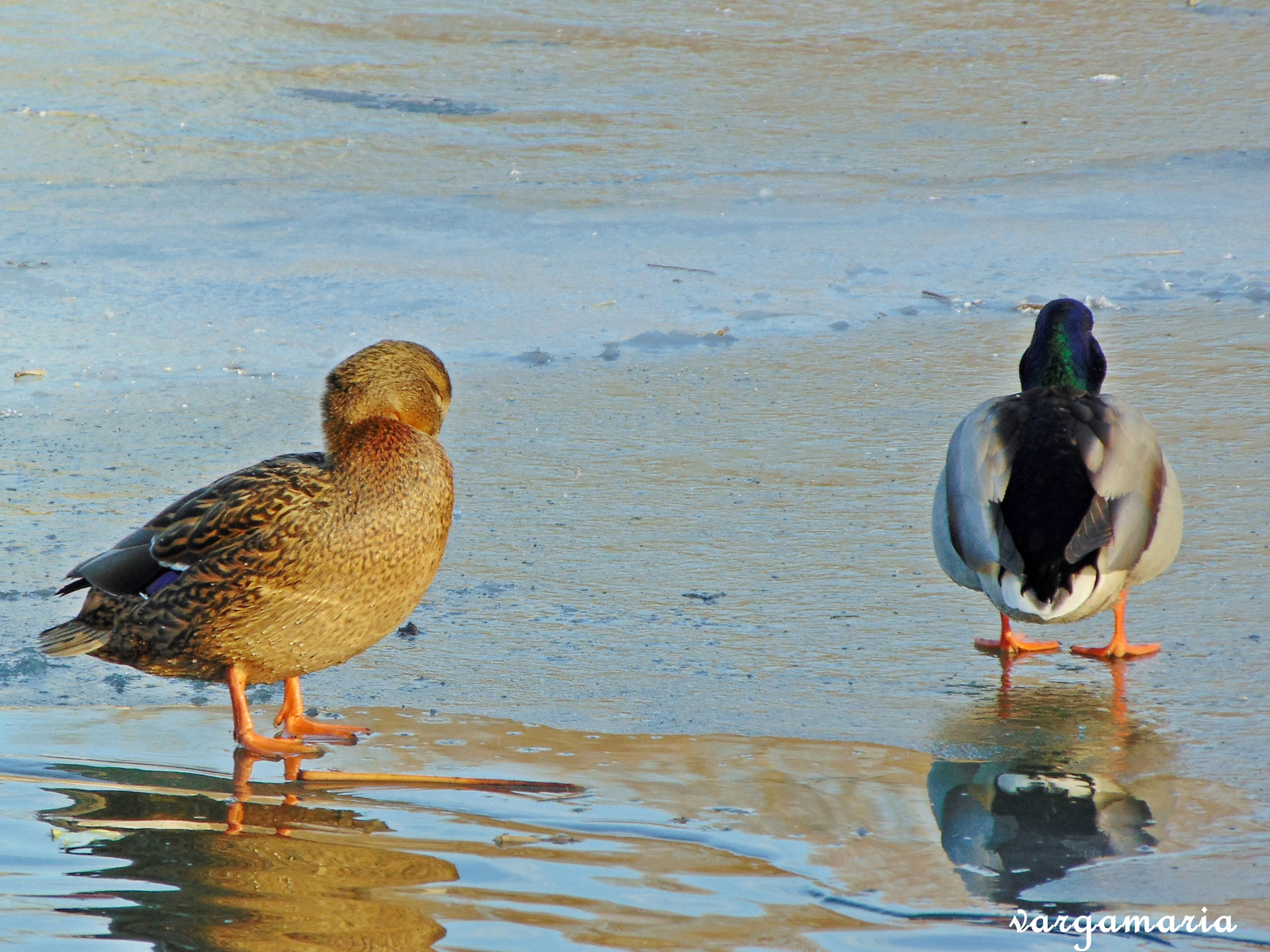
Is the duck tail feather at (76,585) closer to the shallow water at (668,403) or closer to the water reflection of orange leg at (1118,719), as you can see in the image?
the shallow water at (668,403)

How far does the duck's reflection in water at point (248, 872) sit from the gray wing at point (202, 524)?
0.55 metres

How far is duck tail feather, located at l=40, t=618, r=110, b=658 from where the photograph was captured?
3045 millimetres

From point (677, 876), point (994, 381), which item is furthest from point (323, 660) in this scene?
point (994, 381)

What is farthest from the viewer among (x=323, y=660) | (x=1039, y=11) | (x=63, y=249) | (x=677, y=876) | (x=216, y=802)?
(x=1039, y=11)

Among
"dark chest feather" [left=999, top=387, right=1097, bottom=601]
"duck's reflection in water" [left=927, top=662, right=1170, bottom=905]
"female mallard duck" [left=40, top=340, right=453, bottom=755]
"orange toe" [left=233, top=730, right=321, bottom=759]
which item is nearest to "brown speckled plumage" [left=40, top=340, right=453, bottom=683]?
"female mallard duck" [left=40, top=340, right=453, bottom=755]

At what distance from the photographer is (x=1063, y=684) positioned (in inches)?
129

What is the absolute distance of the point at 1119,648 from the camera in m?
3.37

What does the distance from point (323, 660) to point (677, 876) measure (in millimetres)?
990

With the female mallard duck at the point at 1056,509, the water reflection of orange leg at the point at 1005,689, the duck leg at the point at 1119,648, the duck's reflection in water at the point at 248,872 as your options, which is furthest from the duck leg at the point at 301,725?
the duck leg at the point at 1119,648

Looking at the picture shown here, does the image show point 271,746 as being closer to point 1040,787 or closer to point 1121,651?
point 1040,787

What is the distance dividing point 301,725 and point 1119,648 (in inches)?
69.6

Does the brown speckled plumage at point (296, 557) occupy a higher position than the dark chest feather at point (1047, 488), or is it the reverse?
the dark chest feather at point (1047, 488)

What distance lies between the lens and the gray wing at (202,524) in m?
2.97

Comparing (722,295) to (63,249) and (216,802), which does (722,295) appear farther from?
(216,802)
